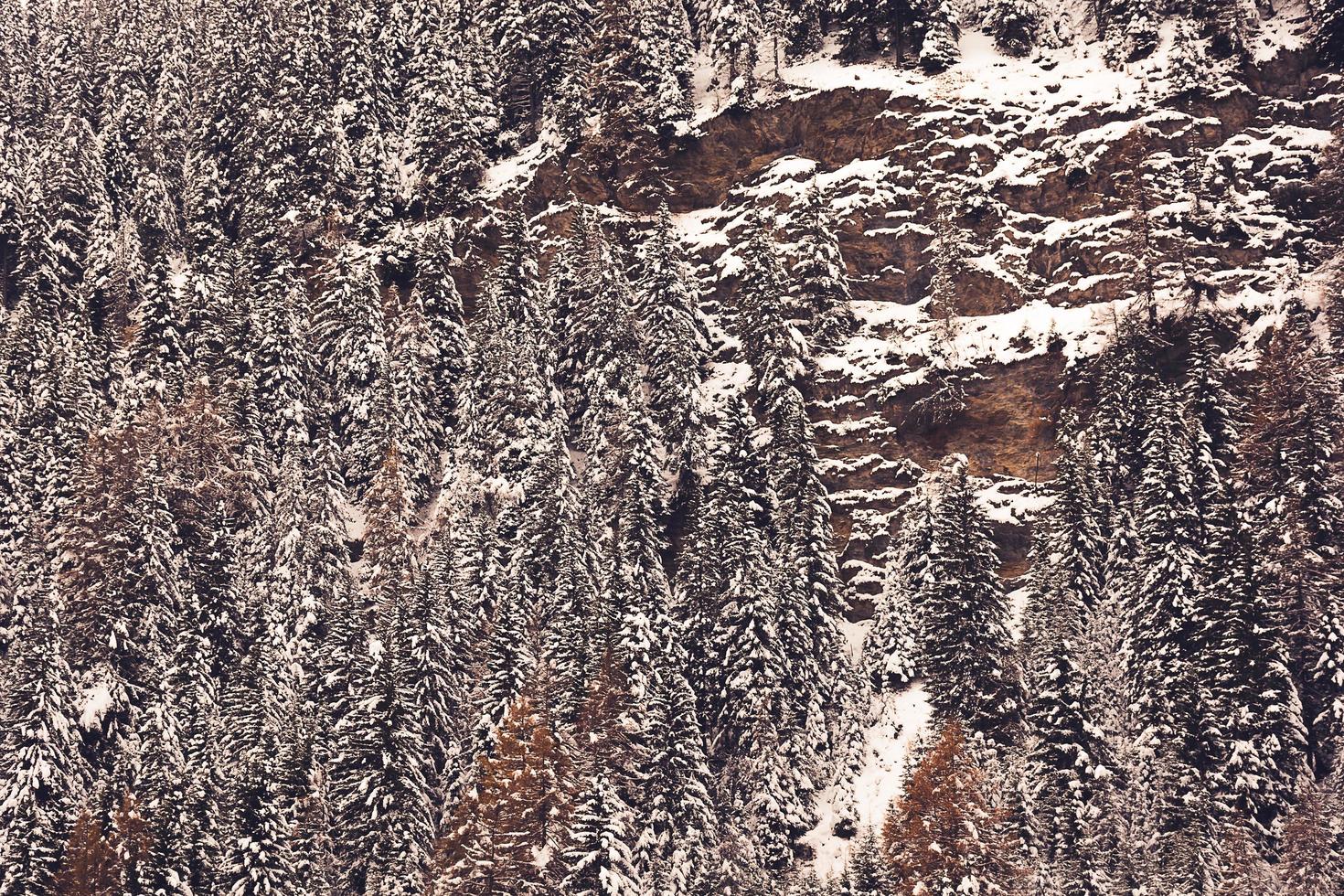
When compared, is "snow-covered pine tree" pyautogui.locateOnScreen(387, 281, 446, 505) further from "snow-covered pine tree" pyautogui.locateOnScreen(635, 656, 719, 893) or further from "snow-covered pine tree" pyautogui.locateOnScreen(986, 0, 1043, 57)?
"snow-covered pine tree" pyautogui.locateOnScreen(986, 0, 1043, 57)

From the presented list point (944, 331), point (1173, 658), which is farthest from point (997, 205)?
point (1173, 658)

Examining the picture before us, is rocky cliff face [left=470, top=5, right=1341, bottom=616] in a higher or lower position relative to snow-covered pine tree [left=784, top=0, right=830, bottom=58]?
lower

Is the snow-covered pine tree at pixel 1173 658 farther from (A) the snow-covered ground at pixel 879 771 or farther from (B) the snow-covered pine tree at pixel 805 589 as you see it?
(B) the snow-covered pine tree at pixel 805 589

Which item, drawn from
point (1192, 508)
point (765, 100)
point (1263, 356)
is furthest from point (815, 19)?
point (1192, 508)

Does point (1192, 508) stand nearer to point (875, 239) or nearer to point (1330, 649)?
point (1330, 649)

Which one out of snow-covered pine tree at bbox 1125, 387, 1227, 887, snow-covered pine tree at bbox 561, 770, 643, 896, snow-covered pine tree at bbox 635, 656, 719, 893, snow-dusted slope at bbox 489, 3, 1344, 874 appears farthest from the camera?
snow-dusted slope at bbox 489, 3, 1344, 874

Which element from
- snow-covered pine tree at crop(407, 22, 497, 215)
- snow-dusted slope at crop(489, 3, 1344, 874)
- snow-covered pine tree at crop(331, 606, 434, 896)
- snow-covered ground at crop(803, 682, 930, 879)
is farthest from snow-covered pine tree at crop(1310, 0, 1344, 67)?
snow-covered pine tree at crop(331, 606, 434, 896)

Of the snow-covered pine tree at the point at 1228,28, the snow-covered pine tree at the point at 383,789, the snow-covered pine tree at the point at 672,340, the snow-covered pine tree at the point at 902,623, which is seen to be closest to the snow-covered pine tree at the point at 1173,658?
the snow-covered pine tree at the point at 902,623
